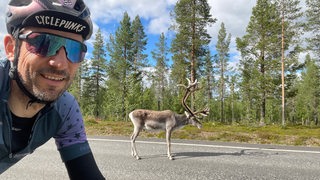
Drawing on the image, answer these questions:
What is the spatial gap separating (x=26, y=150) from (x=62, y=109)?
1.06 feet

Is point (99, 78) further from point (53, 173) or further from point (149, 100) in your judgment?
point (53, 173)

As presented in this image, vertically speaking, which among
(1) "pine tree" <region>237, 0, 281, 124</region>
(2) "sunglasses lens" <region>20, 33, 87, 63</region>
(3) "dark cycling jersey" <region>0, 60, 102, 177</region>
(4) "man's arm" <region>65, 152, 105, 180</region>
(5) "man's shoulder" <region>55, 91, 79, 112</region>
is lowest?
(4) "man's arm" <region>65, 152, 105, 180</region>

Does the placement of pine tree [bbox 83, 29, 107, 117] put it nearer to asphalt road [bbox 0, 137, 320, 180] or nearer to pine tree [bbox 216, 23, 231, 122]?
pine tree [bbox 216, 23, 231, 122]

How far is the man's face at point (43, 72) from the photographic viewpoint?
155cm

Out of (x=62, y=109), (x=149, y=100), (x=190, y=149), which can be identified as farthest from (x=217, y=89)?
(x=62, y=109)

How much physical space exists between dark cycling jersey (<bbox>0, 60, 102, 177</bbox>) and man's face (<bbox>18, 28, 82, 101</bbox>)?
0.45ft

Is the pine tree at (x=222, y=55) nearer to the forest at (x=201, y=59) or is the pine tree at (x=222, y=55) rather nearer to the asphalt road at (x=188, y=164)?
the forest at (x=201, y=59)

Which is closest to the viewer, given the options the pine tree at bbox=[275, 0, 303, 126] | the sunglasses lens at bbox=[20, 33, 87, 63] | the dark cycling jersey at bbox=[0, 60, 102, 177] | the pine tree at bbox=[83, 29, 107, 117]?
the sunglasses lens at bbox=[20, 33, 87, 63]

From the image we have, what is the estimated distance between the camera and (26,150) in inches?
74.4

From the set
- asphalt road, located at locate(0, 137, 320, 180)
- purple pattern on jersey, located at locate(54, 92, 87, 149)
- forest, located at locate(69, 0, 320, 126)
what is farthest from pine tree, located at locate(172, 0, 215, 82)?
purple pattern on jersey, located at locate(54, 92, 87, 149)

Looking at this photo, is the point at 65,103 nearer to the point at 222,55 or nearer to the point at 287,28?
the point at 287,28

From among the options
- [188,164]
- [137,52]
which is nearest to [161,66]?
[137,52]

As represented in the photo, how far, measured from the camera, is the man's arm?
2021mm

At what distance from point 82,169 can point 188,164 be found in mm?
4970
